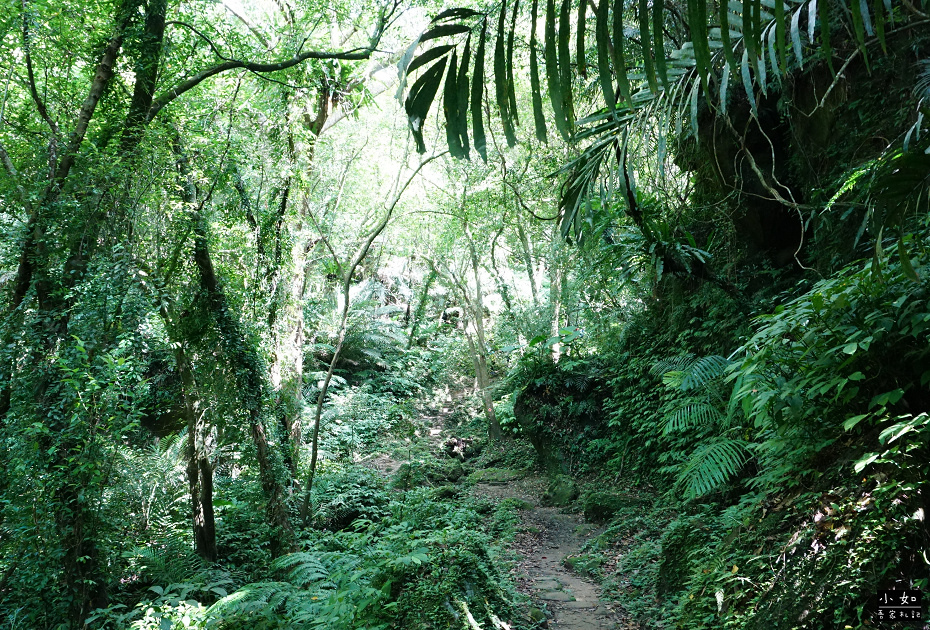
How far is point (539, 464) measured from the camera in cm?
934

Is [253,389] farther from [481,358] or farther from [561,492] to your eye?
[481,358]

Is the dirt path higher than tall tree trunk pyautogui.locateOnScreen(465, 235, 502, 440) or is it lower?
lower

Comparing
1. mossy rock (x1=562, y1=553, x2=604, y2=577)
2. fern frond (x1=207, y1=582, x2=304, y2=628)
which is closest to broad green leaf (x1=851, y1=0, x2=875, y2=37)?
fern frond (x1=207, y1=582, x2=304, y2=628)

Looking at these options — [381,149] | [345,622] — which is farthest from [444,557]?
[381,149]

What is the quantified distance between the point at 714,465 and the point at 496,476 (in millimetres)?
5778

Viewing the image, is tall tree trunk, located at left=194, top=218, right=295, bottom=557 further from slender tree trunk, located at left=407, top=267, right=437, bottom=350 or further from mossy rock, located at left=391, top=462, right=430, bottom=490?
slender tree trunk, located at left=407, top=267, right=437, bottom=350

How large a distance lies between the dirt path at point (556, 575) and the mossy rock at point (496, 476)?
99 cm

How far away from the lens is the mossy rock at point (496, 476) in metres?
9.23

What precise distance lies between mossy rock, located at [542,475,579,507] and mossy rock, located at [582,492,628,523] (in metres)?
0.81

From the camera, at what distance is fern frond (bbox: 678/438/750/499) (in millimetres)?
3956

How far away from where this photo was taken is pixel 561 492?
7.50m

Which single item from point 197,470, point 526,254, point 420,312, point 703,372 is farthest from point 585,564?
point 420,312

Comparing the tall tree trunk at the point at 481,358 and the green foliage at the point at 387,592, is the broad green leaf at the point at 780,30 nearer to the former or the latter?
the green foliage at the point at 387,592

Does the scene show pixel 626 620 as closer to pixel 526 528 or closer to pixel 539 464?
pixel 526 528
